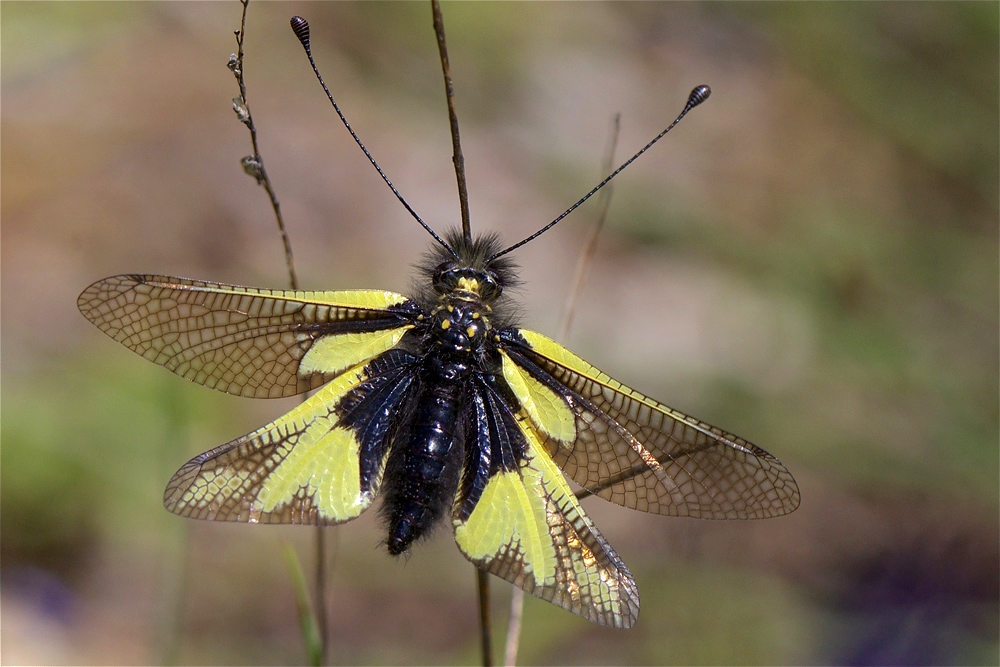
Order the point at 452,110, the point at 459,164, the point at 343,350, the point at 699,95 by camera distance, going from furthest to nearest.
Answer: the point at 343,350, the point at 699,95, the point at 459,164, the point at 452,110

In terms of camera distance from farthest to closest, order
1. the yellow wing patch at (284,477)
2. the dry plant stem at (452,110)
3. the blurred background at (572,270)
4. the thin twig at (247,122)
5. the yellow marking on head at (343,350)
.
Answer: the blurred background at (572,270)
the yellow marking on head at (343,350)
the yellow wing patch at (284,477)
the thin twig at (247,122)
the dry plant stem at (452,110)

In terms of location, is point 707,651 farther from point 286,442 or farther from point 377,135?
point 377,135

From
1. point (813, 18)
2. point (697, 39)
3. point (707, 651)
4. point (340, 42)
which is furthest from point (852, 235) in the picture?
point (340, 42)

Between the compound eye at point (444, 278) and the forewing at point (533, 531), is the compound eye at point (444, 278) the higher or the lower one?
the higher one

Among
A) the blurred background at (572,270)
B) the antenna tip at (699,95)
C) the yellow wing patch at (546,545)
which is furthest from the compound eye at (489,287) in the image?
the blurred background at (572,270)

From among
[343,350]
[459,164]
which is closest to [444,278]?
[343,350]

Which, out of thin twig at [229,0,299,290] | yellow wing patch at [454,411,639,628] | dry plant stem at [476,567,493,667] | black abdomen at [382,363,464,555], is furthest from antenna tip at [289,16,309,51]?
dry plant stem at [476,567,493,667]

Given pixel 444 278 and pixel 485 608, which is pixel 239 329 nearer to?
pixel 444 278

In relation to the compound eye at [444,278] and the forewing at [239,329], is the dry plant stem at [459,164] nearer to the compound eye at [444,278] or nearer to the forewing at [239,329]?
the compound eye at [444,278]
